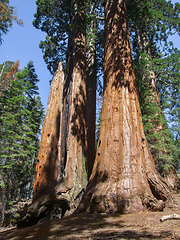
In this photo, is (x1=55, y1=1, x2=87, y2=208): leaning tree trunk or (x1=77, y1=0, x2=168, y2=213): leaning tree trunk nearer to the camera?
(x1=77, y1=0, x2=168, y2=213): leaning tree trunk

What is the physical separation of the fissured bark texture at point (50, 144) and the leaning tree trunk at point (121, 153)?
55.8 inches

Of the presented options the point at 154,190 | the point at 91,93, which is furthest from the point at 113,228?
the point at 91,93

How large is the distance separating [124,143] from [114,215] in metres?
1.39

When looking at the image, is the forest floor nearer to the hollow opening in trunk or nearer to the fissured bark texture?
the hollow opening in trunk

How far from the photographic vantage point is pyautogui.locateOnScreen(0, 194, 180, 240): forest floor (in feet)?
6.49

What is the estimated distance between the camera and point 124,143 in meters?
3.65

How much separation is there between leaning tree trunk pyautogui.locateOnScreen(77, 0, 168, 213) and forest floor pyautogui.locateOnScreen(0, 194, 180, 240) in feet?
0.91

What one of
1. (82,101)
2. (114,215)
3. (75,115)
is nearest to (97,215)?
(114,215)

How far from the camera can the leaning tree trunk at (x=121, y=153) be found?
3017mm

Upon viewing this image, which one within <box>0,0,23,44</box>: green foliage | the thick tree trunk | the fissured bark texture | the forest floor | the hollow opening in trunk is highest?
<box>0,0,23,44</box>: green foliage

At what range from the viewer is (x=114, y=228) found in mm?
2252

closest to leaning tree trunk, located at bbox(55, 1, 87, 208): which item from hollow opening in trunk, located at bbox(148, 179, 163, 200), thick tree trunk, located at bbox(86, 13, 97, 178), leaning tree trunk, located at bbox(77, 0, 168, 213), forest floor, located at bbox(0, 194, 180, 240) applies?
leaning tree trunk, located at bbox(77, 0, 168, 213)

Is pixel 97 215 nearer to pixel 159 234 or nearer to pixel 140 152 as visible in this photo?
pixel 159 234

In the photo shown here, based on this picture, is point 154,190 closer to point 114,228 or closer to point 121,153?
point 121,153
